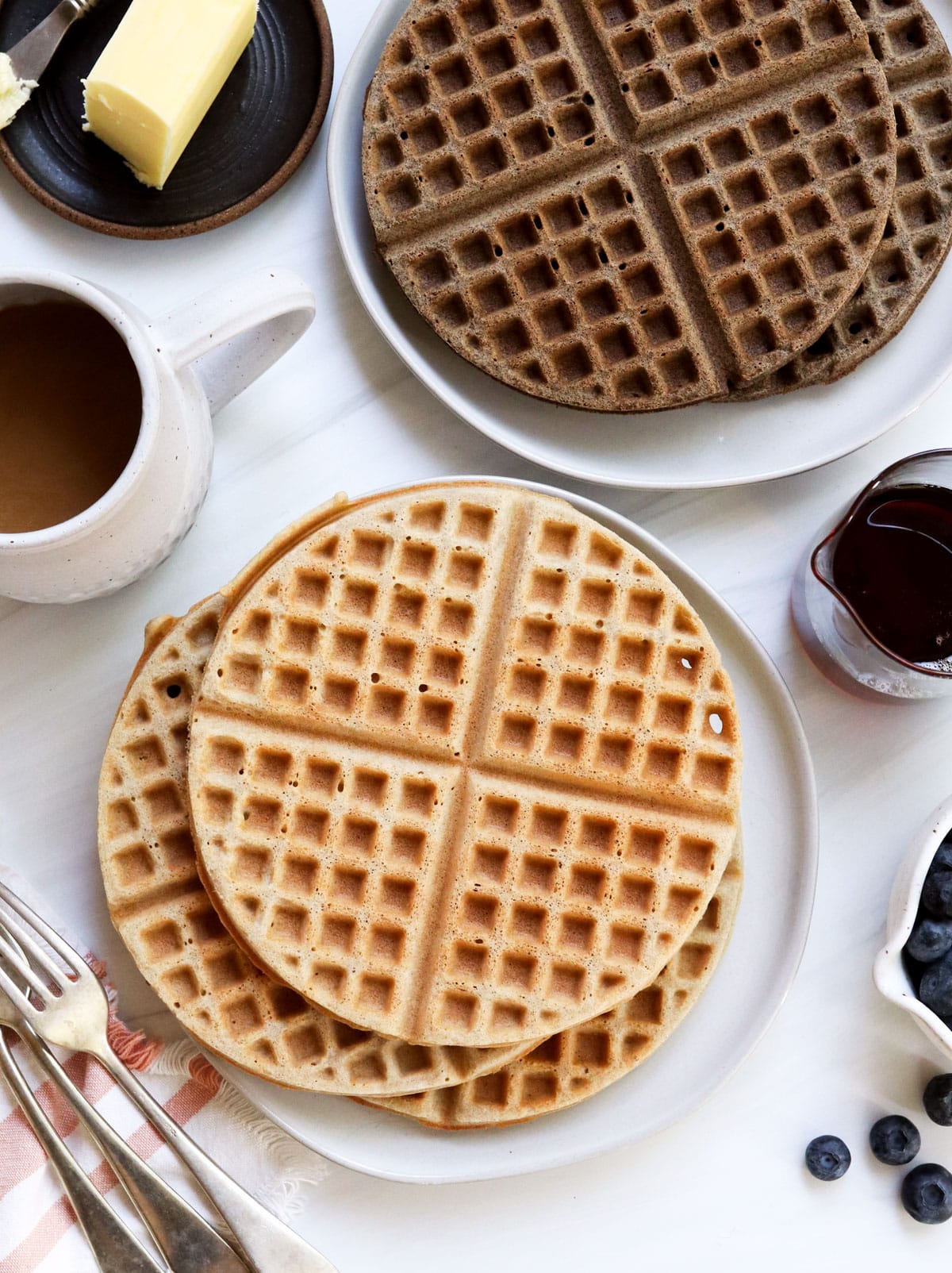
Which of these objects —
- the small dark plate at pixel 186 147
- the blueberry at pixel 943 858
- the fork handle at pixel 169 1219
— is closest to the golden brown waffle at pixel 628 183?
the small dark plate at pixel 186 147

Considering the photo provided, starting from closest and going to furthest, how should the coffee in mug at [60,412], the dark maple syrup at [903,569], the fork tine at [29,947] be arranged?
the coffee in mug at [60,412] < the fork tine at [29,947] < the dark maple syrup at [903,569]

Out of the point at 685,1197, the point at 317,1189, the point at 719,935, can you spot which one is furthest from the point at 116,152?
the point at 685,1197

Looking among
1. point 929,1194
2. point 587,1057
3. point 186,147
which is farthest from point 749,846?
point 186,147

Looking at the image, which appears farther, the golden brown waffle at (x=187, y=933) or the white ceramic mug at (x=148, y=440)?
the golden brown waffle at (x=187, y=933)

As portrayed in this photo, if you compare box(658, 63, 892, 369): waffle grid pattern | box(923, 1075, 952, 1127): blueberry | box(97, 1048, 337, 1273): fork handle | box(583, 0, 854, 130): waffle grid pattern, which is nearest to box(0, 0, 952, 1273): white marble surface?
box(923, 1075, 952, 1127): blueberry

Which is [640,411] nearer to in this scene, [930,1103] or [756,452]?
[756,452]

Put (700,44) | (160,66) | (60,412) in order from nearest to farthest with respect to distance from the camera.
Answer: (60,412) → (160,66) → (700,44)

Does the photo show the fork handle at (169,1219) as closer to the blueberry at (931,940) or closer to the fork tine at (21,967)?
the fork tine at (21,967)

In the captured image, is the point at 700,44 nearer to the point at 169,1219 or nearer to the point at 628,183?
the point at 628,183
